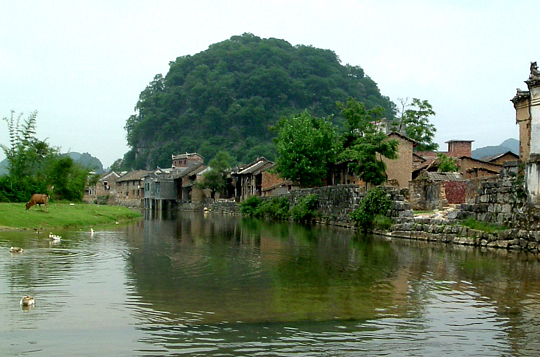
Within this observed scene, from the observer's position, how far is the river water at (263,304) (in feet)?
26.5

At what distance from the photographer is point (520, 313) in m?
10.3

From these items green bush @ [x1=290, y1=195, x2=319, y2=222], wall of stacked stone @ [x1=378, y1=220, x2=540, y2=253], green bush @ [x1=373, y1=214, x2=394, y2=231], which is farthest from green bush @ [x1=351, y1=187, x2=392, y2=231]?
green bush @ [x1=290, y1=195, x2=319, y2=222]

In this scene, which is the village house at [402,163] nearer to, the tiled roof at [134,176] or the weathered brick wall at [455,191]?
the weathered brick wall at [455,191]

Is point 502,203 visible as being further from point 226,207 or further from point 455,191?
point 226,207

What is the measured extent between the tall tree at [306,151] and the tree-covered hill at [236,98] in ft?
211

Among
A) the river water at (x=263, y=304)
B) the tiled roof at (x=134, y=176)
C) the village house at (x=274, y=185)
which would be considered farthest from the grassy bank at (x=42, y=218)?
the tiled roof at (x=134, y=176)

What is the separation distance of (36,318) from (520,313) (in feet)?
28.7

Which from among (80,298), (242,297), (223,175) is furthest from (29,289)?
(223,175)

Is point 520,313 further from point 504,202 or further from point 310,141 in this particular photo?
point 310,141

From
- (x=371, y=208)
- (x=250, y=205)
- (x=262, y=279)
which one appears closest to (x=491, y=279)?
(x=262, y=279)

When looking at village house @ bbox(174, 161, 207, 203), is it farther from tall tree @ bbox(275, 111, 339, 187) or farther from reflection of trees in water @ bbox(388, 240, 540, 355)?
reflection of trees in water @ bbox(388, 240, 540, 355)

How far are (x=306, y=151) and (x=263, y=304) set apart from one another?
41.4m

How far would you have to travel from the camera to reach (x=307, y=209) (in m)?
44.9

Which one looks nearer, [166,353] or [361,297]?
[166,353]
